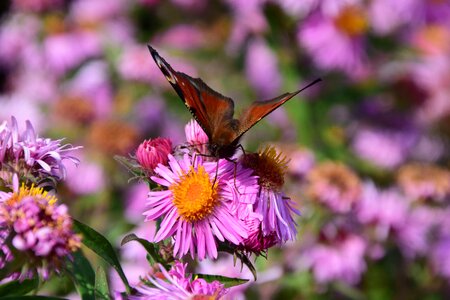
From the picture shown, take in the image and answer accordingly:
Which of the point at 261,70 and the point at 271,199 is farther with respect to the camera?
the point at 261,70

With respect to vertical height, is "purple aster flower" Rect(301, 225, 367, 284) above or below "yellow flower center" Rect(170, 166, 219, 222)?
above

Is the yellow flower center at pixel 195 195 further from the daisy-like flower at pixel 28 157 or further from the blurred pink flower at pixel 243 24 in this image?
the blurred pink flower at pixel 243 24

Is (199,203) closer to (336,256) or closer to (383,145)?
(336,256)

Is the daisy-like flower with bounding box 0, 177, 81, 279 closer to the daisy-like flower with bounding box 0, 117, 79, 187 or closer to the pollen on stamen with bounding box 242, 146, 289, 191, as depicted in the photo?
the daisy-like flower with bounding box 0, 117, 79, 187

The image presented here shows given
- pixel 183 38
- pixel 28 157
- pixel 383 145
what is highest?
pixel 183 38

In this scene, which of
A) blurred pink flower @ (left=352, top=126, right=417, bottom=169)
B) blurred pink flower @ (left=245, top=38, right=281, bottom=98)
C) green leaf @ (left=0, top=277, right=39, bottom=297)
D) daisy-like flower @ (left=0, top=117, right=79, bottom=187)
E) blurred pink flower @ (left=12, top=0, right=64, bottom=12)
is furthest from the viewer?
blurred pink flower @ (left=245, top=38, right=281, bottom=98)

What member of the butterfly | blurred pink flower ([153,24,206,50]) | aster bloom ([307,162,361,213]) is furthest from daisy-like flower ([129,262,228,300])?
blurred pink flower ([153,24,206,50])

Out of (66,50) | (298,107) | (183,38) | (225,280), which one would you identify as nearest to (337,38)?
(298,107)

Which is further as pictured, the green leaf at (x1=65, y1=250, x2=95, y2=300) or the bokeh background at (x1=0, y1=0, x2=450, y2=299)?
the bokeh background at (x1=0, y1=0, x2=450, y2=299)
